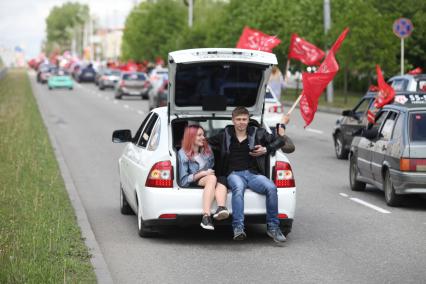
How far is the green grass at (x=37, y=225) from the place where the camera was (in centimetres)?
901

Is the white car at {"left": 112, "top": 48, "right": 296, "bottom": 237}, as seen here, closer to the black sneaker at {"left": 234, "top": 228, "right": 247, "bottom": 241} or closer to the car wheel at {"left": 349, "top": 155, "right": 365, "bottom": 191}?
the black sneaker at {"left": 234, "top": 228, "right": 247, "bottom": 241}

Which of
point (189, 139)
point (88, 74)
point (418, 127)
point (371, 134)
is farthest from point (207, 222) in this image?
point (88, 74)

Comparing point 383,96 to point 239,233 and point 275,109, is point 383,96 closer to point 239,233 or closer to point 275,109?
point 275,109

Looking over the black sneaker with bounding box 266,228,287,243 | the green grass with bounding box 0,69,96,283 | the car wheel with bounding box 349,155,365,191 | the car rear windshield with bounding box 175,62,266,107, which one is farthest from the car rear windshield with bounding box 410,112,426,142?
the green grass with bounding box 0,69,96,283

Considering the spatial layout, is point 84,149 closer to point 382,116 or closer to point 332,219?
point 382,116

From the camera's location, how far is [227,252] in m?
11.0

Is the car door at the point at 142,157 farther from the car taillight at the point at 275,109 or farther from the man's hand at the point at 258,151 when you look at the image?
the car taillight at the point at 275,109

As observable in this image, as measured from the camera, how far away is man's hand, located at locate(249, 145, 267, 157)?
37.9 ft

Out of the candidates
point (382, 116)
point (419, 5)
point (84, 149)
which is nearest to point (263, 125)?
point (382, 116)

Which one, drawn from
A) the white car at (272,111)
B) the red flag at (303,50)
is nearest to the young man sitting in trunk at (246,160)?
the white car at (272,111)

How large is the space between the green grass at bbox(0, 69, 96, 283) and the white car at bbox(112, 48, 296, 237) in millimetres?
845

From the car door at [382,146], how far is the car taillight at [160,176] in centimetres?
423

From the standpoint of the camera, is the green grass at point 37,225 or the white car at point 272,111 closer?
the green grass at point 37,225

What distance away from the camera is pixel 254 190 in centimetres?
1140
